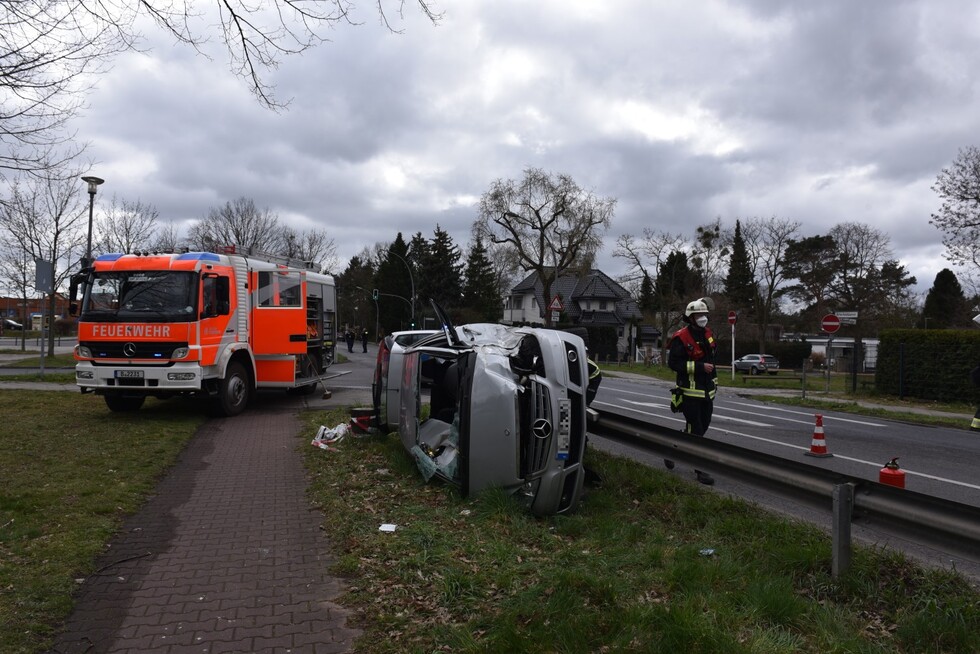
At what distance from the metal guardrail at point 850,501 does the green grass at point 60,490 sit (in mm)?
4109

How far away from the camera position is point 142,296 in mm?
10875

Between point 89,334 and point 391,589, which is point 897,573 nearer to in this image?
point 391,589

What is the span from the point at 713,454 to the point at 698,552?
850 mm

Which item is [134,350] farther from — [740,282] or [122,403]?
[740,282]

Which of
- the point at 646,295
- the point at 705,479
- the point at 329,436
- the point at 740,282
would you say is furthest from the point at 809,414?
the point at 740,282

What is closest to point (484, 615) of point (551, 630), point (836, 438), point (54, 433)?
point (551, 630)

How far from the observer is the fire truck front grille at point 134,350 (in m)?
10.5

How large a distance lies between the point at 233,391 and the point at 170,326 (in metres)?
1.91

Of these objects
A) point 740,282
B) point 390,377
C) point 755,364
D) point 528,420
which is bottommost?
point 755,364

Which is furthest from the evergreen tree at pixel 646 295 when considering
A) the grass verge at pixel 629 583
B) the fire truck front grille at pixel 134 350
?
the grass verge at pixel 629 583

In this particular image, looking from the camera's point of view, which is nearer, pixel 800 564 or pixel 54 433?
pixel 800 564

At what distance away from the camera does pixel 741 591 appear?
3.52 m

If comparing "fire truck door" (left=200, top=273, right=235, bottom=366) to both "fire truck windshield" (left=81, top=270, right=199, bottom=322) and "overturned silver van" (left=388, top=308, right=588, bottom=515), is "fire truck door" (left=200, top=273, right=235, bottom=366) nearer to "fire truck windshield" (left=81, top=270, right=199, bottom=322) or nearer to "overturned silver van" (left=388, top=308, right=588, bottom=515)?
"fire truck windshield" (left=81, top=270, right=199, bottom=322)

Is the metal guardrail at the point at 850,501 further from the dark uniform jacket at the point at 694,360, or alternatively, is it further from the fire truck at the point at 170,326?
the fire truck at the point at 170,326
